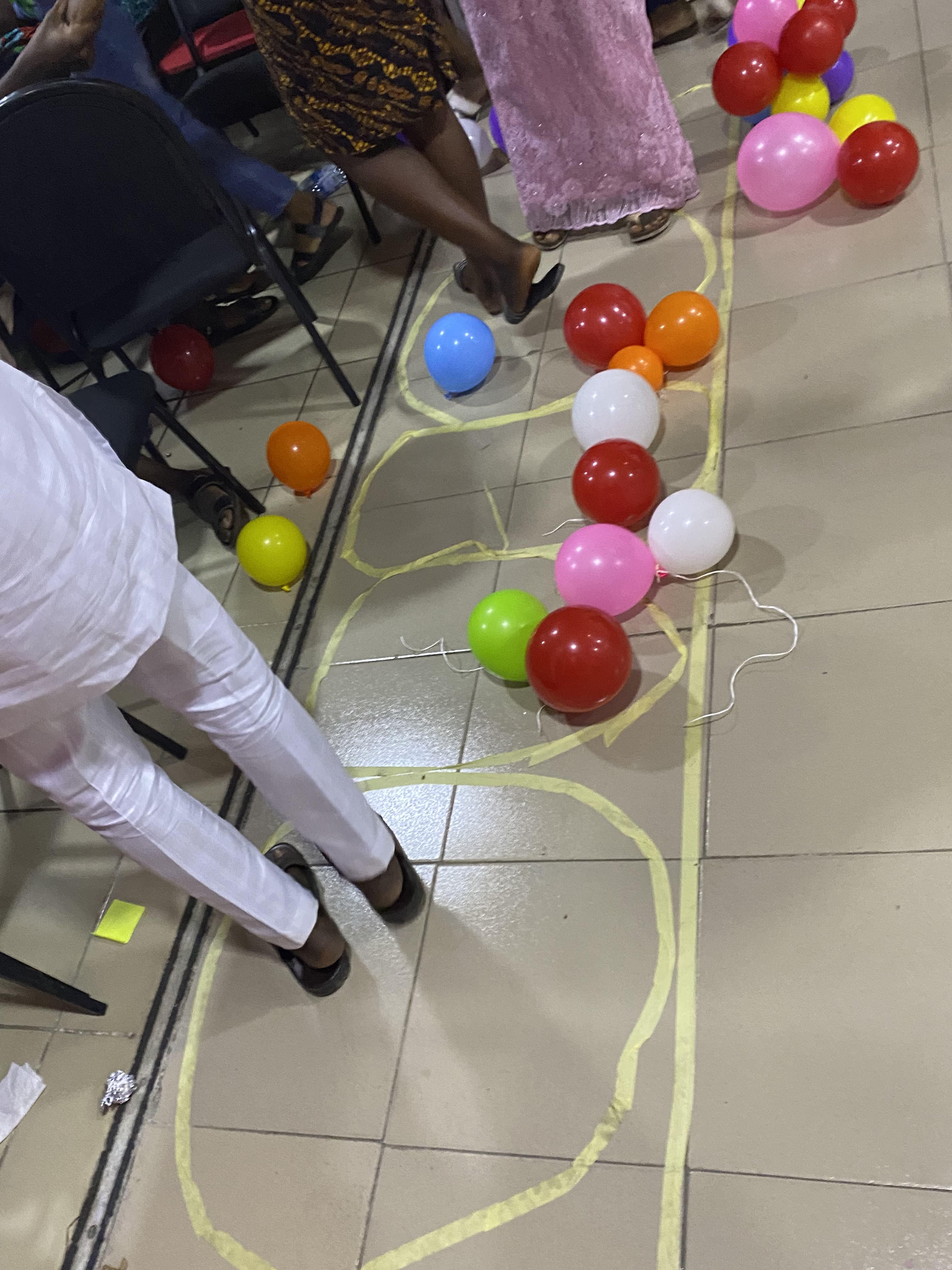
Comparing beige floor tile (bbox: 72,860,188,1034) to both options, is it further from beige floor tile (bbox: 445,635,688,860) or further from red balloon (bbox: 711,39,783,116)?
red balloon (bbox: 711,39,783,116)

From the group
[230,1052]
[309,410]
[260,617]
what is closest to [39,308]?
[309,410]

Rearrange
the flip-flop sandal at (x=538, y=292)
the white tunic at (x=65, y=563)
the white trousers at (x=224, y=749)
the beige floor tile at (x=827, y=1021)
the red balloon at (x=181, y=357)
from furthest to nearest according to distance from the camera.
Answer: the red balloon at (x=181, y=357) < the flip-flop sandal at (x=538, y=292) < the beige floor tile at (x=827, y=1021) < the white trousers at (x=224, y=749) < the white tunic at (x=65, y=563)

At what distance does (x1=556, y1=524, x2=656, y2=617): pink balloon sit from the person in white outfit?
655mm

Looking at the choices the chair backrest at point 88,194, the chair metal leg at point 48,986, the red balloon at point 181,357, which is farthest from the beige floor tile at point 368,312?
the chair metal leg at point 48,986

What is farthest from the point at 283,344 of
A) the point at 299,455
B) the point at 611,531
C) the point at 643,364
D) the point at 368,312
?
the point at 611,531

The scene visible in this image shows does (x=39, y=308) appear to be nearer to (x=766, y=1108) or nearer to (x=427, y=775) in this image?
(x=427, y=775)

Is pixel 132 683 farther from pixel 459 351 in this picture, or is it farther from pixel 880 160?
pixel 880 160

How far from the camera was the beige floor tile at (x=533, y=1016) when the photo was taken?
4.49ft

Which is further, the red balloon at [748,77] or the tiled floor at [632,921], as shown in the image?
the red balloon at [748,77]

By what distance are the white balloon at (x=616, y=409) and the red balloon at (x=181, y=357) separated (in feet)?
5.01

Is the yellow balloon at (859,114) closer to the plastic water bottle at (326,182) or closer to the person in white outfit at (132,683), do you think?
the plastic water bottle at (326,182)

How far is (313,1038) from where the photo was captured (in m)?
1.59

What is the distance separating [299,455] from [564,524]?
2.71 feet

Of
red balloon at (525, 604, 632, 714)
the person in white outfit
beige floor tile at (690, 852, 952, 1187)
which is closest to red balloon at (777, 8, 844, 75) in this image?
red balloon at (525, 604, 632, 714)
